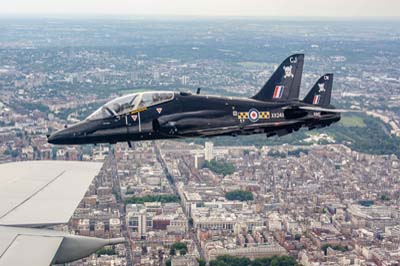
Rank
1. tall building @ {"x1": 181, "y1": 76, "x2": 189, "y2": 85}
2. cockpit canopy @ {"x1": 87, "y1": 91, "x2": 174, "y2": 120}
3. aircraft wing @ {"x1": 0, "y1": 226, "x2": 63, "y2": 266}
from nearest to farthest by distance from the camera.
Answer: aircraft wing @ {"x1": 0, "y1": 226, "x2": 63, "y2": 266}, cockpit canopy @ {"x1": 87, "y1": 91, "x2": 174, "y2": 120}, tall building @ {"x1": 181, "y1": 76, "x2": 189, "y2": 85}

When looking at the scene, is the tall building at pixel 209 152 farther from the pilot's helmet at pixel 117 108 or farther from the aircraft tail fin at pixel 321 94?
the pilot's helmet at pixel 117 108

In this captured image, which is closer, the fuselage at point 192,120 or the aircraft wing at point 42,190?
the aircraft wing at point 42,190

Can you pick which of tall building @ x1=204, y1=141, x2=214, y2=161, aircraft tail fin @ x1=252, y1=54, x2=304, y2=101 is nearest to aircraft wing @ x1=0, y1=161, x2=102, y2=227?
aircraft tail fin @ x1=252, y1=54, x2=304, y2=101

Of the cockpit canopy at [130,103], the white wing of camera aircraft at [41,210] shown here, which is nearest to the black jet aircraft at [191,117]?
the cockpit canopy at [130,103]

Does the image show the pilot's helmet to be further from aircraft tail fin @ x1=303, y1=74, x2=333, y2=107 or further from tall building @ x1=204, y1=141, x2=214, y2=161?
tall building @ x1=204, y1=141, x2=214, y2=161

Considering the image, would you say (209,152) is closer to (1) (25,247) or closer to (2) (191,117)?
(2) (191,117)

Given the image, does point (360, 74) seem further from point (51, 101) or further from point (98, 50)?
point (98, 50)

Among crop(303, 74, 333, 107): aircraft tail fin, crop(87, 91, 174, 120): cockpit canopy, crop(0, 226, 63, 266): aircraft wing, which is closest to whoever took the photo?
crop(0, 226, 63, 266): aircraft wing
